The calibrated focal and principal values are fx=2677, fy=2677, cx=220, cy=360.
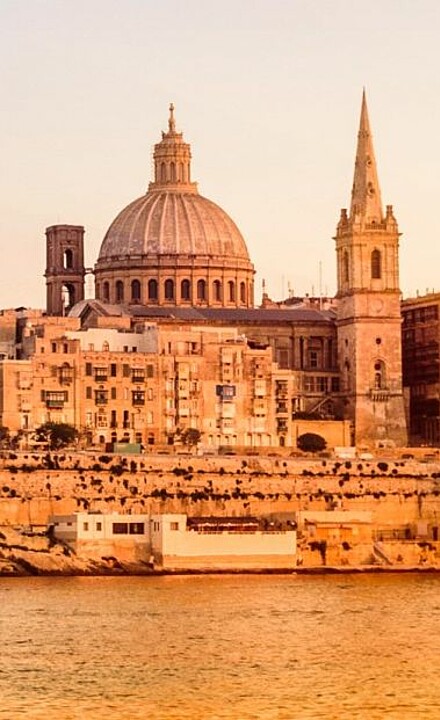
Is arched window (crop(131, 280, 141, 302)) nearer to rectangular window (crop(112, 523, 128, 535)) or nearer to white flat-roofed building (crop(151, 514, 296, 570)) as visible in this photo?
white flat-roofed building (crop(151, 514, 296, 570))

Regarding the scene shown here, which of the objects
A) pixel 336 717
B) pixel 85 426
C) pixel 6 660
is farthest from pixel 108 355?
pixel 336 717

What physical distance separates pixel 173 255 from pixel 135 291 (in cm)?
252

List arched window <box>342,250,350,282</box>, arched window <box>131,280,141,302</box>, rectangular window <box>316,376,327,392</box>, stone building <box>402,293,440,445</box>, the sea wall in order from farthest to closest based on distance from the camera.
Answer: arched window <box>131,280,141,302</box>, stone building <box>402,293,440,445</box>, rectangular window <box>316,376,327,392</box>, arched window <box>342,250,350,282</box>, the sea wall

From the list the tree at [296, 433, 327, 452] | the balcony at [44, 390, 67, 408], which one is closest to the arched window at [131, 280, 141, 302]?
the tree at [296, 433, 327, 452]

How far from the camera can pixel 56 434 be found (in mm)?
105438

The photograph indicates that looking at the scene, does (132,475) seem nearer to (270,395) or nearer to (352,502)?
(352,502)

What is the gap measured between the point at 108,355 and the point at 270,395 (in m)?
7.74

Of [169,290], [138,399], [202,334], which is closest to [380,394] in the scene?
[202,334]

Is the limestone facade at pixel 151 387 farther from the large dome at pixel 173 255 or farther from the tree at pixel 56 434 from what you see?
the large dome at pixel 173 255

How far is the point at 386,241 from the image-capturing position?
391 feet

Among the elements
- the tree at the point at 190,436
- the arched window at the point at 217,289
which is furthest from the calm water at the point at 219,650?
the arched window at the point at 217,289

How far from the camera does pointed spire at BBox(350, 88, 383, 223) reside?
11819 centimetres

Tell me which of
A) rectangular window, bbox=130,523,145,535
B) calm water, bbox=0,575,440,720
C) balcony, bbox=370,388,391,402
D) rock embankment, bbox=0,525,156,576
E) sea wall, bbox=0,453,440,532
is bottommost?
calm water, bbox=0,575,440,720

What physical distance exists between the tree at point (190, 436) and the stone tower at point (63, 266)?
17.3 m
